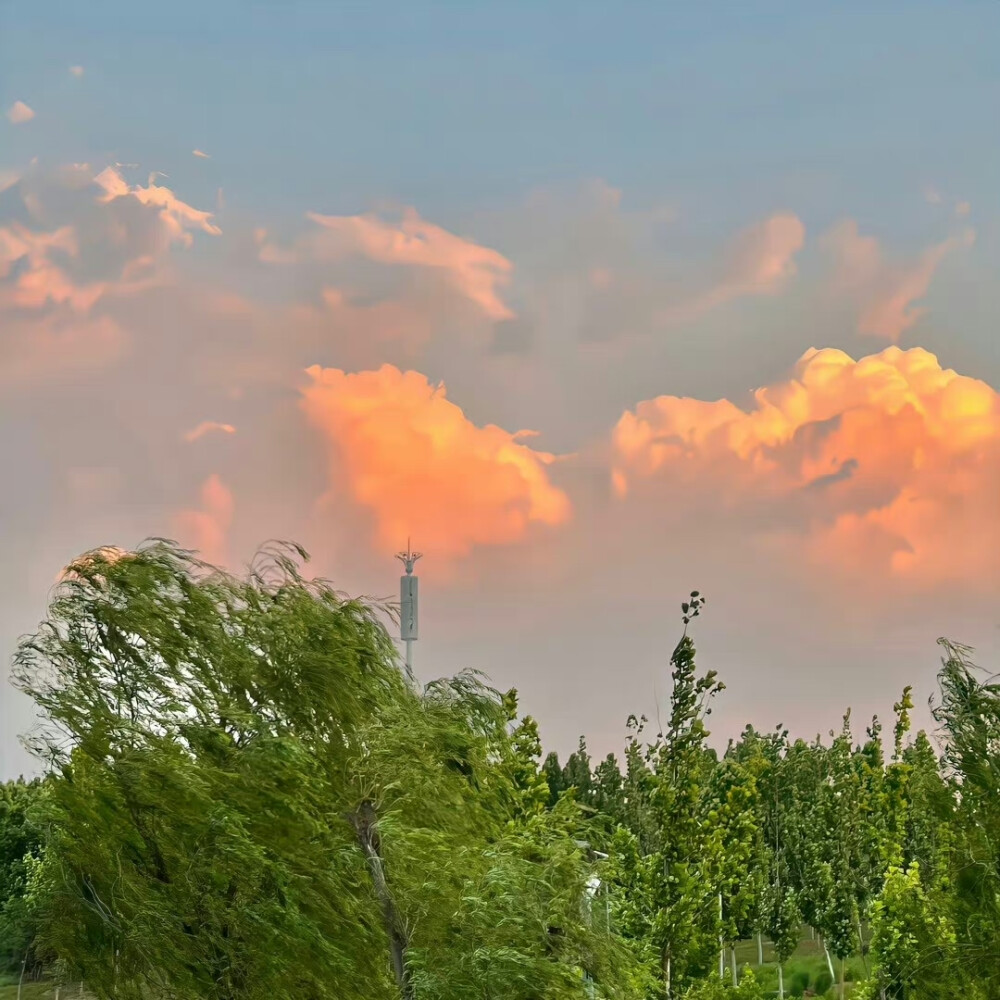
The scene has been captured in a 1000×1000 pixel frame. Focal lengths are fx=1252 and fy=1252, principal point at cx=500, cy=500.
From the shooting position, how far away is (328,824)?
598 inches

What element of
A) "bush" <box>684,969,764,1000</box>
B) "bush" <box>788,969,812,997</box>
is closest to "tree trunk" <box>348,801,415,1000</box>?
"bush" <box>684,969,764,1000</box>

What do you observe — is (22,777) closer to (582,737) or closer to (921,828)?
(582,737)

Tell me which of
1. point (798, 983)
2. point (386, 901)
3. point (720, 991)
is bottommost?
point (798, 983)

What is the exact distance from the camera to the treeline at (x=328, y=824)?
14523mm

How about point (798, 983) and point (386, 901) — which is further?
point (798, 983)

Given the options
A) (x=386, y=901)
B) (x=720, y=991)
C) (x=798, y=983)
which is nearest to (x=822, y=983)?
(x=798, y=983)

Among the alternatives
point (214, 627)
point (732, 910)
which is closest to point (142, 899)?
point (214, 627)

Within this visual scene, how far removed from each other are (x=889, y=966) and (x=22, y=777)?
6721cm

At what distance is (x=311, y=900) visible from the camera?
1509 cm

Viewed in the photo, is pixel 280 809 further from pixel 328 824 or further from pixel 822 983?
pixel 822 983

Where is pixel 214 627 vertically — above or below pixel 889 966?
above

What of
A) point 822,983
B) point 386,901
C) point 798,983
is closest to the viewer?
point 386,901

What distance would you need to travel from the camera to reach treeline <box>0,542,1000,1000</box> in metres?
14.5

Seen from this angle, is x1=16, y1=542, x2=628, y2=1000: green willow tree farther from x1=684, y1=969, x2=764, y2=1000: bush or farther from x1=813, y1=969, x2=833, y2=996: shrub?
x1=813, y1=969, x2=833, y2=996: shrub
